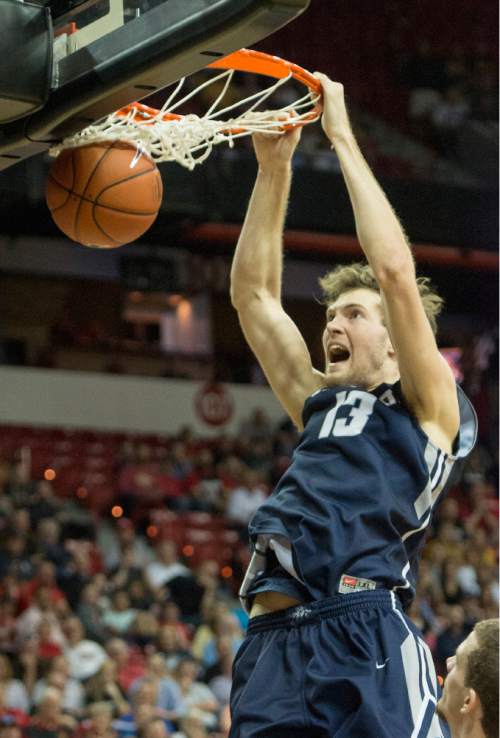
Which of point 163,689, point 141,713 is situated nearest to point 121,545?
point 163,689

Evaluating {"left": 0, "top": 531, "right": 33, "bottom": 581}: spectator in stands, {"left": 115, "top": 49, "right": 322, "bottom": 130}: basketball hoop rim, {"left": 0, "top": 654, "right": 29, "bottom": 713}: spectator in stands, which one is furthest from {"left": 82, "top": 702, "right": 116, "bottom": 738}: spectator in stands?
{"left": 115, "top": 49, "right": 322, "bottom": 130}: basketball hoop rim

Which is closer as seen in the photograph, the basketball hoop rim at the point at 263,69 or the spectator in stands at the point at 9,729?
the basketball hoop rim at the point at 263,69

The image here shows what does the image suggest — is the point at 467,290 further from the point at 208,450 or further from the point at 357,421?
the point at 357,421

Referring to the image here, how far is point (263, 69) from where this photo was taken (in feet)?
10.6

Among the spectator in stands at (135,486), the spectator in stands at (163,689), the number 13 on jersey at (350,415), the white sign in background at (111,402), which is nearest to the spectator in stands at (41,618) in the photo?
the spectator in stands at (163,689)

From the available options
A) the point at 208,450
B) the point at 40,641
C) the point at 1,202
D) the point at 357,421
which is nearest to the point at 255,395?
the point at 208,450

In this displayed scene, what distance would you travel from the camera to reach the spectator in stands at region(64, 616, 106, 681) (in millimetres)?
8008

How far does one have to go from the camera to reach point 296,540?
2.72m

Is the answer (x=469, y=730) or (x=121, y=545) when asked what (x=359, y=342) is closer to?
(x=469, y=730)

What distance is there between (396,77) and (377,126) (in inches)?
51.4

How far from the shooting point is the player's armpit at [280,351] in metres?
3.17

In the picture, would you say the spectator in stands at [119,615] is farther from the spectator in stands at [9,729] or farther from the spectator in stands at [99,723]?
the spectator in stands at [9,729]

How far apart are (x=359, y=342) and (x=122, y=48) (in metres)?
0.87

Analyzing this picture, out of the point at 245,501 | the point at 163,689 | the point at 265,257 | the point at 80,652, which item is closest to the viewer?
the point at 265,257
